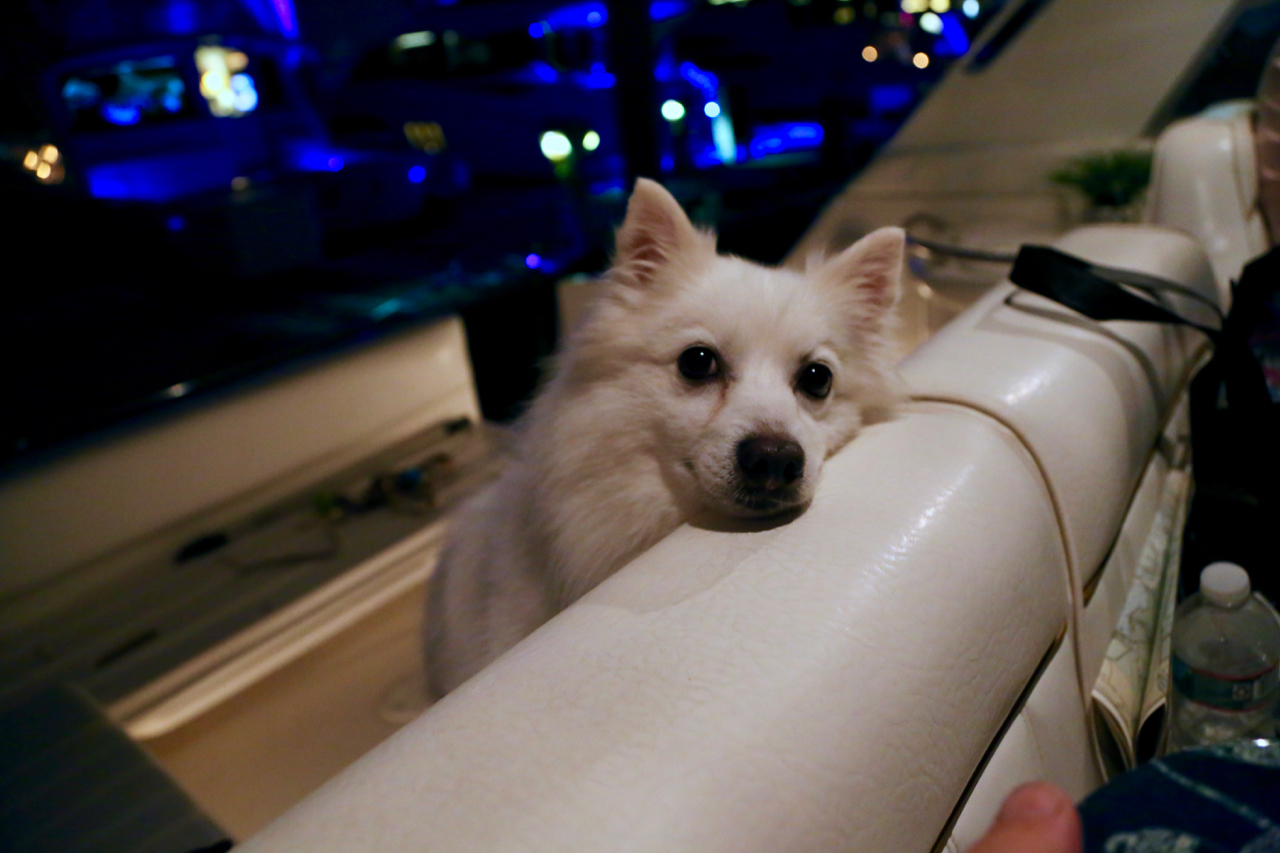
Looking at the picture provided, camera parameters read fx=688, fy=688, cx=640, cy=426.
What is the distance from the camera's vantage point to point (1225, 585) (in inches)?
35.5

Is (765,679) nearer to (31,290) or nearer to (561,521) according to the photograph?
(561,521)

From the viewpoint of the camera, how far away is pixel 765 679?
543 mm

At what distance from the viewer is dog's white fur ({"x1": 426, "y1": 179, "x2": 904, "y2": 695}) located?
3.14 ft

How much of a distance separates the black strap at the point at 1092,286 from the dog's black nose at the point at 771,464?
0.68m

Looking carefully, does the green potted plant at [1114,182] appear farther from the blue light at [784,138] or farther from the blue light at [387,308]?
the blue light at [387,308]

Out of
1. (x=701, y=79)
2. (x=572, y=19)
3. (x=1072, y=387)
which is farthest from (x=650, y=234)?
(x=701, y=79)

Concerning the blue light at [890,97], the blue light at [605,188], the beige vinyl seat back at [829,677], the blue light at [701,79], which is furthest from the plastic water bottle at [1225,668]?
the blue light at [701,79]

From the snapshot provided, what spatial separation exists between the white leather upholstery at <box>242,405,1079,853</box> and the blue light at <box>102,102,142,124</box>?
1698mm

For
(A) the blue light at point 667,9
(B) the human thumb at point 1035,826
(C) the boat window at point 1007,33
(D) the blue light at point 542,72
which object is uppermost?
(A) the blue light at point 667,9

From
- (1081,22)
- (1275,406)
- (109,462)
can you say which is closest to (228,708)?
(109,462)

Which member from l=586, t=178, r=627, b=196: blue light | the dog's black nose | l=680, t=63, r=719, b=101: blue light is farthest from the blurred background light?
the dog's black nose

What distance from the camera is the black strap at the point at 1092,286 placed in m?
1.15

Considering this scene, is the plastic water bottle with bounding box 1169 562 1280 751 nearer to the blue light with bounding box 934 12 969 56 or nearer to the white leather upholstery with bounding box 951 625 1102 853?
the white leather upholstery with bounding box 951 625 1102 853

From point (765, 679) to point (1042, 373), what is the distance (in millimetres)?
717
